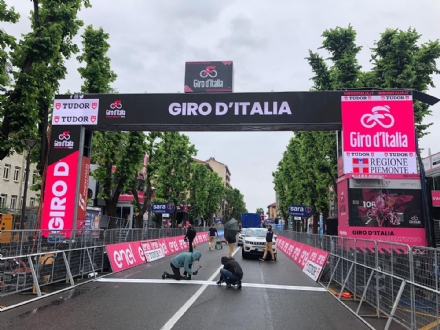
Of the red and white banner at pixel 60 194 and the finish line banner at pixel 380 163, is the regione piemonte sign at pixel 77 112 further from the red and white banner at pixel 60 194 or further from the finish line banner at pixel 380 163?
the finish line banner at pixel 380 163

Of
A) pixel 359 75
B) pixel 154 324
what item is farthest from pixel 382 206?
pixel 359 75

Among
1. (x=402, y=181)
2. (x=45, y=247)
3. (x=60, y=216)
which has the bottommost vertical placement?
(x=45, y=247)

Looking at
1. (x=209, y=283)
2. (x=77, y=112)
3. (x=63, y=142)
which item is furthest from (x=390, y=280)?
(x=77, y=112)

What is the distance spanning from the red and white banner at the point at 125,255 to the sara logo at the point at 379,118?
9.80m

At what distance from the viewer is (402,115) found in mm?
12656

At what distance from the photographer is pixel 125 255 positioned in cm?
1434

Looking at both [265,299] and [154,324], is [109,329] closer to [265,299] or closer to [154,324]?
[154,324]

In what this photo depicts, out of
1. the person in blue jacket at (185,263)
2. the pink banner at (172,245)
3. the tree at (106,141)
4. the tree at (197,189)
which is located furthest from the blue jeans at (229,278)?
the tree at (197,189)

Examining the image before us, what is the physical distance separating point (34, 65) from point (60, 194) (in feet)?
15.0

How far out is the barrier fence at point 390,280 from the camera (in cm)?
570

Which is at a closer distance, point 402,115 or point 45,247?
point 45,247

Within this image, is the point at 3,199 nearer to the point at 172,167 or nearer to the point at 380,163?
the point at 172,167

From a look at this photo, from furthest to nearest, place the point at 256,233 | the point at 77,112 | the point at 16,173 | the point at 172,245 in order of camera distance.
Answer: the point at 16,173 → the point at 172,245 → the point at 256,233 → the point at 77,112

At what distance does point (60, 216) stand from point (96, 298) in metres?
5.84
